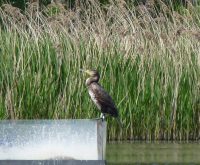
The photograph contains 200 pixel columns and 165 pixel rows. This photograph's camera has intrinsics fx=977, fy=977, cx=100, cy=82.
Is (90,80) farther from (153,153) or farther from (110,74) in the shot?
(110,74)

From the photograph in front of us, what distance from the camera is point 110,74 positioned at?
1361 cm

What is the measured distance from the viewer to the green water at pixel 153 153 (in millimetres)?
11398

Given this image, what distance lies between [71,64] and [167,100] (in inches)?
58.1

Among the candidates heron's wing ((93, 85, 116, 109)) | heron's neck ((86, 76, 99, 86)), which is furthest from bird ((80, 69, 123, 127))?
heron's neck ((86, 76, 99, 86))

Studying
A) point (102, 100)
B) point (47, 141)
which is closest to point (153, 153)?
point (102, 100)

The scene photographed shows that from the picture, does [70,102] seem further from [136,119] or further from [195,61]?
[195,61]

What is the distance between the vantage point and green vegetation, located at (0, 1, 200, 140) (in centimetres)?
1333

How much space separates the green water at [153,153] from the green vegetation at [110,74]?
1.92 ft

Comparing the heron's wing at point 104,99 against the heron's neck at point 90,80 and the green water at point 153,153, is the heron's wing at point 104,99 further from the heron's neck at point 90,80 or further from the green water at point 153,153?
the green water at point 153,153

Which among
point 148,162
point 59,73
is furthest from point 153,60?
point 148,162

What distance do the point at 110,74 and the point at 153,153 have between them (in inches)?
76.7

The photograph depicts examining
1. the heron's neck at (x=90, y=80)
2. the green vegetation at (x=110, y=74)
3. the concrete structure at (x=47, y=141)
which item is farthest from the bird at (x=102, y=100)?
the concrete structure at (x=47, y=141)

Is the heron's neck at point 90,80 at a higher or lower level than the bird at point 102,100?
higher

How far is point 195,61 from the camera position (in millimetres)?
13984
